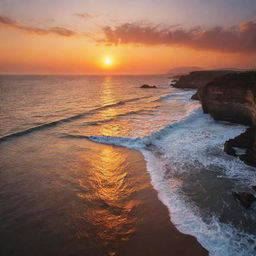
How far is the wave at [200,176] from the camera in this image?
6.84m

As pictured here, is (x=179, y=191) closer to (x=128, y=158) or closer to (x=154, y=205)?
(x=154, y=205)

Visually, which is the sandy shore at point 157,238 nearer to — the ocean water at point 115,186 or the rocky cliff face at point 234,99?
the ocean water at point 115,186

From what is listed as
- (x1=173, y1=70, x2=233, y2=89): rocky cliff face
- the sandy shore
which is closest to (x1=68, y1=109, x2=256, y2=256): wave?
the sandy shore

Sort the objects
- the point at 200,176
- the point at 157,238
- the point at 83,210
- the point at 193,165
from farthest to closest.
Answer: the point at 193,165 → the point at 200,176 → the point at 83,210 → the point at 157,238

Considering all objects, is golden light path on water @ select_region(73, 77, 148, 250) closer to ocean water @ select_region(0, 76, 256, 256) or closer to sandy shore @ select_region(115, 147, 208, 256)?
ocean water @ select_region(0, 76, 256, 256)

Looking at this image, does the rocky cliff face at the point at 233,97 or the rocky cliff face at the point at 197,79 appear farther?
the rocky cliff face at the point at 197,79

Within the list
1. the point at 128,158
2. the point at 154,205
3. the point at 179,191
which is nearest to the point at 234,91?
the point at 128,158

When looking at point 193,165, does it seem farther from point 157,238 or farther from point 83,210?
point 83,210

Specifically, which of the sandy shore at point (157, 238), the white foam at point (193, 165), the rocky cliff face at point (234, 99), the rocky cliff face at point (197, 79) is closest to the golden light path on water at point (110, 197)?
the sandy shore at point (157, 238)

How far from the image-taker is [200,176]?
1086cm

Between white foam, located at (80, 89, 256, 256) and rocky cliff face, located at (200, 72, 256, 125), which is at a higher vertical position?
rocky cliff face, located at (200, 72, 256, 125)

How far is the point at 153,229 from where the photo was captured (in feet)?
24.0

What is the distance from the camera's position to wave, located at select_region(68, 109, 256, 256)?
684 centimetres

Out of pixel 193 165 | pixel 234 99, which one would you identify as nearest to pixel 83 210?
pixel 193 165
